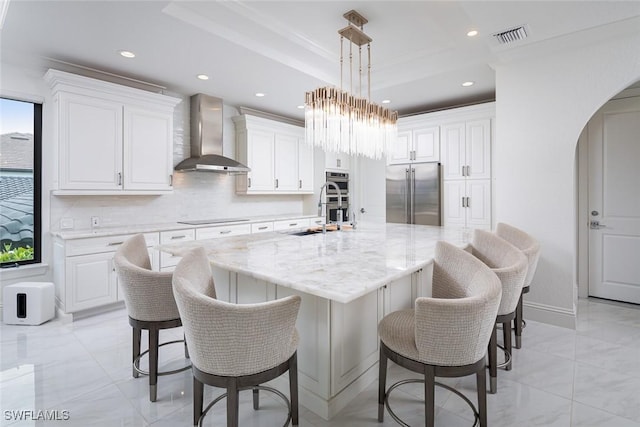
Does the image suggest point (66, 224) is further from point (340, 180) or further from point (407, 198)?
point (407, 198)

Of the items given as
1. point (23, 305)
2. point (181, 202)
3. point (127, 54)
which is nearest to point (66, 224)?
point (23, 305)

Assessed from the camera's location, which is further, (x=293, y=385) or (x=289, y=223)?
(x=289, y=223)

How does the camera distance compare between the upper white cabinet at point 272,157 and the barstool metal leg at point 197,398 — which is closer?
the barstool metal leg at point 197,398

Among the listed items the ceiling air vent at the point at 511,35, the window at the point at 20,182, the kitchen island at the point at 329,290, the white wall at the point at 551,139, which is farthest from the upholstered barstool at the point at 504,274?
the window at the point at 20,182

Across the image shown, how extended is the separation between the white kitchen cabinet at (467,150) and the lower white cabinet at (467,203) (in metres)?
0.11

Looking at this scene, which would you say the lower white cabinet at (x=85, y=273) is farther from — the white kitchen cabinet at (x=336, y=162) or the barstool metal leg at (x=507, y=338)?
the barstool metal leg at (x=507, y=338)

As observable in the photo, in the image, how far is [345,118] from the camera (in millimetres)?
2750

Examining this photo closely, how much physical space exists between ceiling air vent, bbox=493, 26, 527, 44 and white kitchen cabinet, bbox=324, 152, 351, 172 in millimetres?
3434

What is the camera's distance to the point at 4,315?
318 centimetres

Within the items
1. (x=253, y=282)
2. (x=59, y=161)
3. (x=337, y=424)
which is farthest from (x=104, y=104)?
(x=337, y=424)

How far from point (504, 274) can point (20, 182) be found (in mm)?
4607

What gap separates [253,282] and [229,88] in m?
3.11

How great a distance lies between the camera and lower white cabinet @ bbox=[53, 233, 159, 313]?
3.23m

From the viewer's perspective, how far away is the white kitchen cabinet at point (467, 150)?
4.53m
